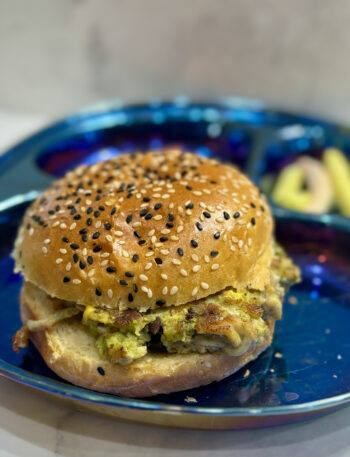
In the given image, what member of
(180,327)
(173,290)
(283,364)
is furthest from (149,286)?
(283,364)

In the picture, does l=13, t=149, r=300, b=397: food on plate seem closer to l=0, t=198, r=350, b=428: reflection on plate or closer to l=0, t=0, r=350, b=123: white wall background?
l=0, t=198, r=350, b=428: reflection on plate

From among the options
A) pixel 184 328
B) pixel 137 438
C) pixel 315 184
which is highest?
pixel 184 328

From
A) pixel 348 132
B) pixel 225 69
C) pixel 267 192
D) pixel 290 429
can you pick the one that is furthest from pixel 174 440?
pixel 225 69

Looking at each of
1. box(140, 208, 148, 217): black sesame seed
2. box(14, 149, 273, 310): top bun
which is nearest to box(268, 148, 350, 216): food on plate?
box(14, 149, 273, 310): top bun

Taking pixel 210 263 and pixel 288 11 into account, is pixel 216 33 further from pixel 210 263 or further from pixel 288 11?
pixel 210 263

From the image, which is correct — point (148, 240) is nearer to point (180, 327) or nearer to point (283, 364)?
point (180, 327)

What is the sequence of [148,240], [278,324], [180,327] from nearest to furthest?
[180,327]
[148,240]
[278,324]

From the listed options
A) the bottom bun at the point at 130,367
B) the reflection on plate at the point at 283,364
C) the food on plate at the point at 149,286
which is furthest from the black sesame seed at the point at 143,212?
the reflection on plate at the point at 283,364
